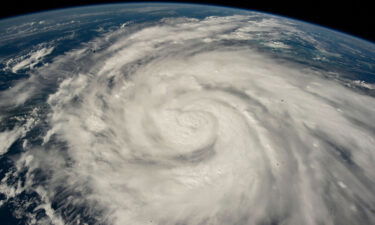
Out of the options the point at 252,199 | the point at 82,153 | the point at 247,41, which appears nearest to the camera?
the point at 252,199

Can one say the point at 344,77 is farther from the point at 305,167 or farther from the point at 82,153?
the point at 82,153

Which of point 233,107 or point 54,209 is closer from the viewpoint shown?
point 54,209

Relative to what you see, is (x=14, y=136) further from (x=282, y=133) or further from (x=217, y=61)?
(x=217, y=61)

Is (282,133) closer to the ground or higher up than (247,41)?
closer to the ground

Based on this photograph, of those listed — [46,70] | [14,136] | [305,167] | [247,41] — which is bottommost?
[14,136]

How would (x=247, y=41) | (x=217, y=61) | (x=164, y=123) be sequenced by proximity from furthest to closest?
1. (x=247, y=41)
2. (x=217, y=61)
3. (x=164, y=123)

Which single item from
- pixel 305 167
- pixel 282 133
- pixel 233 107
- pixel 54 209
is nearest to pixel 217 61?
pixel 233 107
